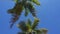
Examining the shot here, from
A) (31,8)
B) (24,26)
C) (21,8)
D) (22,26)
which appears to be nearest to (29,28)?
(24,26)

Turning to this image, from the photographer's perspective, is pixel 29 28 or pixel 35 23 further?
pixel 29 28

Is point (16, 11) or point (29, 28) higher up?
point (16, 11)

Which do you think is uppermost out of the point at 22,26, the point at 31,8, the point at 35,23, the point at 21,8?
the point at 21,8

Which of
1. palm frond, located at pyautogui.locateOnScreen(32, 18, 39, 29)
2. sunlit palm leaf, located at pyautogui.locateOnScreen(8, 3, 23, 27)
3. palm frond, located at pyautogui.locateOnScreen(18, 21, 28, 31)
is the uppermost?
sunlit palm leaf, located at pyautogui.locateOnScreen(8, 3, 23, 27)

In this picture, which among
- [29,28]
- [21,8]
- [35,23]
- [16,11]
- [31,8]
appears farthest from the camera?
[29,28]

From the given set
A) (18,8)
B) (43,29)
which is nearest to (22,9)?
(18,8)

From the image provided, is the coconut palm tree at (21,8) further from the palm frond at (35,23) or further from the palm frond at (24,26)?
the palm frond at (35,23)

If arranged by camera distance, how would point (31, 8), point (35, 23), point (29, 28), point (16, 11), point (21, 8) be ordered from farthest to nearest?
point (29, 28) < point (35, 23) < point (21, 8) < point (31, 8) < point (16, 11)

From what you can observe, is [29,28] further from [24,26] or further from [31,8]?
[31,8]

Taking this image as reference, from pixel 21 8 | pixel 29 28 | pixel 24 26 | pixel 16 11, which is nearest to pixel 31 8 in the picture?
pixel 21 8

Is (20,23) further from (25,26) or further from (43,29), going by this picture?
(43,29)

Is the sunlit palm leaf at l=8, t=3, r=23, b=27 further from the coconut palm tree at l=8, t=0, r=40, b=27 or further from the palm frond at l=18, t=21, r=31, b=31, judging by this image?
the palm frond at l=18, t=21, r=31, b=31

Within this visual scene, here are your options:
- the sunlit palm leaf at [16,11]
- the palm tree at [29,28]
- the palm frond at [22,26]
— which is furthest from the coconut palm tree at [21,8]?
the palm tree at [29,28]

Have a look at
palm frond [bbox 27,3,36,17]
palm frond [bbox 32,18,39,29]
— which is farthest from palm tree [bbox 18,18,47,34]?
palm frond [bbox 27,3,36,17]
